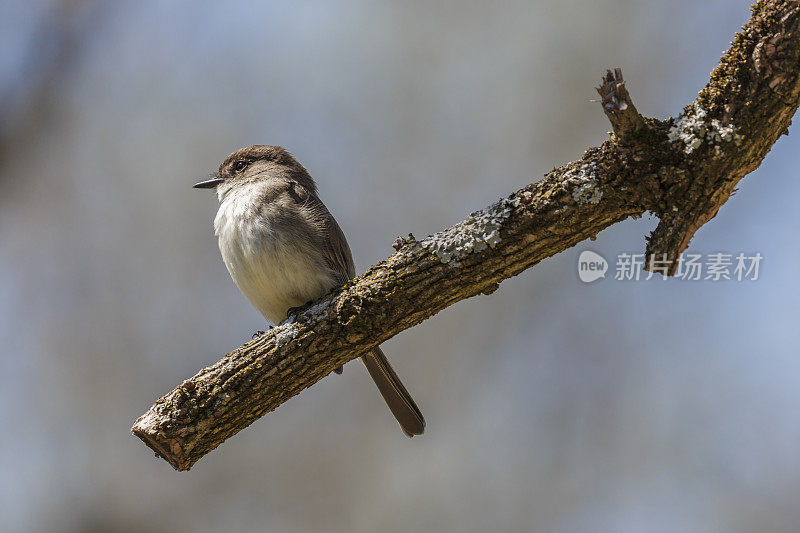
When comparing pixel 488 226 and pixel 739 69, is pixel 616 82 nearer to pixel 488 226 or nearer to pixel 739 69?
pixel 739 69

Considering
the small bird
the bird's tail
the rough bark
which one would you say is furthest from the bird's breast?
the rough bark

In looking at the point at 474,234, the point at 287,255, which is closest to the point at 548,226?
the point at 474,234

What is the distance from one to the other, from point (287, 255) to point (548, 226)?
196 cm

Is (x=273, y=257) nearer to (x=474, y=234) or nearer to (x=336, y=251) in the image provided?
(x=336, y=251)

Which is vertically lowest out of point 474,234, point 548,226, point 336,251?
point 548,226

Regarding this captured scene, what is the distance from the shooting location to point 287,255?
178 inches

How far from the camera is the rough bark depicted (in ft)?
9.08

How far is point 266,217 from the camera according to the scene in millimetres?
4641

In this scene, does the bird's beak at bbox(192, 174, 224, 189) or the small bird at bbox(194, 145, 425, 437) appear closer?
the small bird at bbox(194, 145, 425, 437)

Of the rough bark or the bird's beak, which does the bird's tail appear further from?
the bird's beak

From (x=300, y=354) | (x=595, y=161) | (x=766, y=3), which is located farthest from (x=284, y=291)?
(x=766, y=3)

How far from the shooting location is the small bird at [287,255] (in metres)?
4.53

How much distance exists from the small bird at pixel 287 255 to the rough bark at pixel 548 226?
0.86 m

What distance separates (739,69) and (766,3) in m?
0.26
